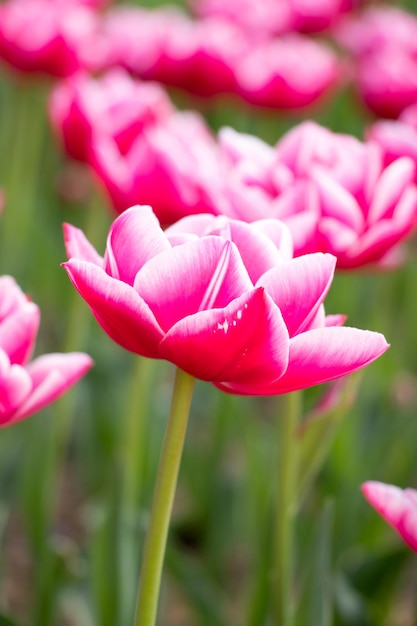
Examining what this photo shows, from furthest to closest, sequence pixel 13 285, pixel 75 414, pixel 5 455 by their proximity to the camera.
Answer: pixel 75 414 < pixel 5 455 < pixel 13 285

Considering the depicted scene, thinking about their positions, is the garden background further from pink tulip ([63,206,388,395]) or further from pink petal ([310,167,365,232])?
pink tulip ([63,206,388,395])

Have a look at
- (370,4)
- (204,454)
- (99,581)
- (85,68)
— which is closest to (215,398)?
(204,454)

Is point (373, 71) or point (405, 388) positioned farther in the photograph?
point (373, 71)

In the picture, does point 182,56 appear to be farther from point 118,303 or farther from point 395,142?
point 118,303

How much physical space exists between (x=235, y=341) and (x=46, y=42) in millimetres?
1077

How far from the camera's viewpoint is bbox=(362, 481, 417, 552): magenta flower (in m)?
0.58

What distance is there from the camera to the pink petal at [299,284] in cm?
52

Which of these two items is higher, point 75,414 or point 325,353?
point 325,353

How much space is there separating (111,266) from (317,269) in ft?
0.34

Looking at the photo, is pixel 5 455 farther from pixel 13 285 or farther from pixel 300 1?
pixel 300 1

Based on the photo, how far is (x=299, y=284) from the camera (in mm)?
524

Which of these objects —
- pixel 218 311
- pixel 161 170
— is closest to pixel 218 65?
pixel 161 170

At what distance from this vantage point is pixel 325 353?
518 mm

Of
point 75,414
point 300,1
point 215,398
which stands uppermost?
point 300,1
